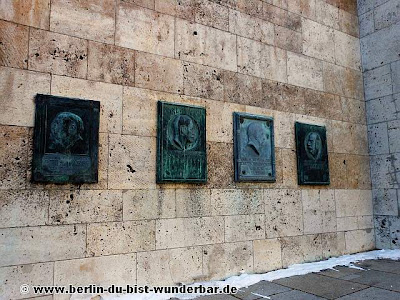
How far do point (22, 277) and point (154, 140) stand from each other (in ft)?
7.70

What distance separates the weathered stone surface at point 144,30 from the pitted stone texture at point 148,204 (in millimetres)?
2098

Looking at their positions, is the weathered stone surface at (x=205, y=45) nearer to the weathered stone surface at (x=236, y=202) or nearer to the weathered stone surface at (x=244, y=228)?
the weathered stone surface at (x=236, y=202)

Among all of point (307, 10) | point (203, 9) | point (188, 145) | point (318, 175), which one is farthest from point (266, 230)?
point (307, 10)

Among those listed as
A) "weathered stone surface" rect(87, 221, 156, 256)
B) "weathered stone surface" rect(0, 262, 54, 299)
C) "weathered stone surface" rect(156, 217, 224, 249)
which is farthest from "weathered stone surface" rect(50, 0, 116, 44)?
"weathered stone surface" rect(0, 262, 54, 299)

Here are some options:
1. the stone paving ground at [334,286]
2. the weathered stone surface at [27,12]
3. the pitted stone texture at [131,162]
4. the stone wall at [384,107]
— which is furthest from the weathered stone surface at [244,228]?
the weathered stone surface at [27,12]

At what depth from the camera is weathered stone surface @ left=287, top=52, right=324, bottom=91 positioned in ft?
21.3

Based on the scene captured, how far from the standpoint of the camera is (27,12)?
14.0ft

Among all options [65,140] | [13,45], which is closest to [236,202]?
[65,140]

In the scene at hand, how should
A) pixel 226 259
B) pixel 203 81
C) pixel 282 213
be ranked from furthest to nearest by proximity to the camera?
pixel 282 213
pixel 203 81
pixel 226 259

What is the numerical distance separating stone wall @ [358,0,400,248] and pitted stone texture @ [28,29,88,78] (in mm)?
Answer: 6211

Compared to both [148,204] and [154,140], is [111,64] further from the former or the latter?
[148,204]

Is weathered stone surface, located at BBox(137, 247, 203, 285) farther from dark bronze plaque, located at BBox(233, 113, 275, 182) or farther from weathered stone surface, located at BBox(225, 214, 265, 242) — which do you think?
dark bronze plaque, located at BBox(233, 113, 275, 182)

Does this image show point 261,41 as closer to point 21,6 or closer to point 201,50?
point 201,50

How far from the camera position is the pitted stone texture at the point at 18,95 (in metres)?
4.00
